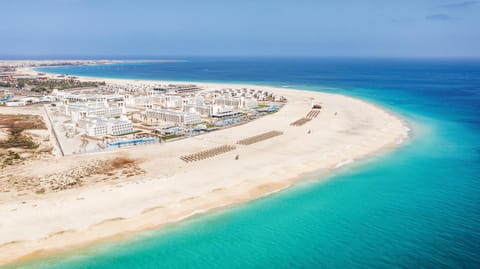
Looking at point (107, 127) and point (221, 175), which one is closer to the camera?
point (221, 175)

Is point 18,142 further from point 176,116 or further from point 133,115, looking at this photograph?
point 176,116

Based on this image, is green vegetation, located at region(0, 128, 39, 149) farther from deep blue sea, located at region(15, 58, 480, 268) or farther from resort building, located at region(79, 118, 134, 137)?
deep blue sea, located at region(15, 58, 480, 268)

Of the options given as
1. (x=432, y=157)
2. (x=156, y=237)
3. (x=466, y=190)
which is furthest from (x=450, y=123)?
(x=156, y=237)

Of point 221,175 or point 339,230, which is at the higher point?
point 221,175

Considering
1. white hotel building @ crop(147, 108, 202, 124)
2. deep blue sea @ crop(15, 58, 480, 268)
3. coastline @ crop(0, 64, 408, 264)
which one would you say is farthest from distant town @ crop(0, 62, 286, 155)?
deep blue sea @ crop(15, 58, 480, 268)

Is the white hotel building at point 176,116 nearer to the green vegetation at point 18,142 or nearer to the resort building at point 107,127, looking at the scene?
the resort building at point 107,127

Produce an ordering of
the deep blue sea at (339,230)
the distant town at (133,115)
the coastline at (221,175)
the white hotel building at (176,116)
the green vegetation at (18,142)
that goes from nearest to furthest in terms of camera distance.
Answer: the deep blue sea at (339,230)
the coastline at (221,175)
the green vegetation at (18,142)
the distant town at (133,115)
the white hotel building at (176,116)

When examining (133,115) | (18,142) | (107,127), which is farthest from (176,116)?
(18,142)

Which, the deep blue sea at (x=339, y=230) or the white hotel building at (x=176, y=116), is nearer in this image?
the deep blue sea at (x=339, y=230)

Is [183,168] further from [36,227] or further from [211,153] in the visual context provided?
[36,227]

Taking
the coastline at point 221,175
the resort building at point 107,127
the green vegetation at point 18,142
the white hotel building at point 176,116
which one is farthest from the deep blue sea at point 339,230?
the white hotel building at point 176,116
